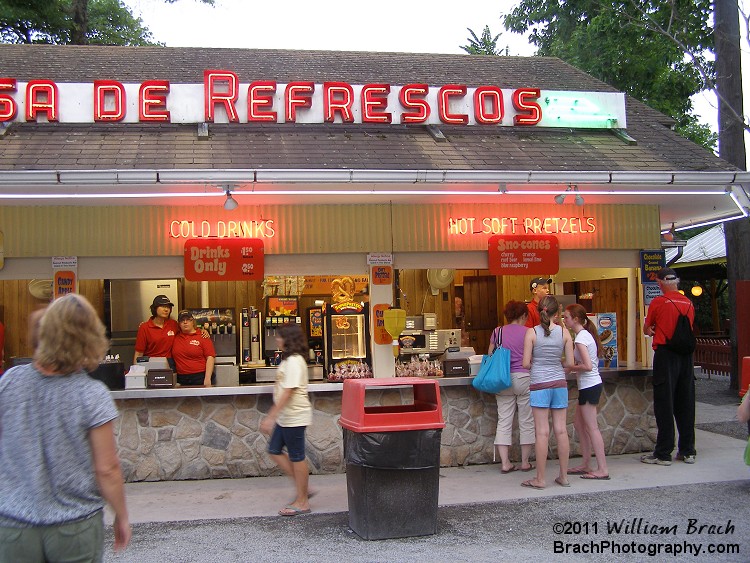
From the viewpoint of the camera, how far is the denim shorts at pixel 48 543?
2943 mm

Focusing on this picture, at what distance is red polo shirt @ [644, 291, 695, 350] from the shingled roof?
1777 millimetres

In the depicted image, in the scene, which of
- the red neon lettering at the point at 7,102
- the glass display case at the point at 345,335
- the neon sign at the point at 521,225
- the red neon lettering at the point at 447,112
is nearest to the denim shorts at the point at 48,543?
the neon sign at the point at 521,225

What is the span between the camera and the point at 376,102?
9883mm

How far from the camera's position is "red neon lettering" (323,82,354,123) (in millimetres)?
9805

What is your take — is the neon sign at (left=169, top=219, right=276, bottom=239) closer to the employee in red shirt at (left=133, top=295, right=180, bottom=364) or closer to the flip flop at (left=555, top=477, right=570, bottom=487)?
the employee in red shirt at (left=133, top=295, right=180, bottom=364)

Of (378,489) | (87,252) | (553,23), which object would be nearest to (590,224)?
(378,489)

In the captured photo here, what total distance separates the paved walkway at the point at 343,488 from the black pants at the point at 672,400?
242 mm

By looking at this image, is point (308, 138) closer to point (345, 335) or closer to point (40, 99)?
point (345, 335)

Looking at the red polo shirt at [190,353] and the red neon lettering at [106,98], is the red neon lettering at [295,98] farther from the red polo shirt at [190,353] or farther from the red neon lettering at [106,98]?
the red polo shirt at [190,353]

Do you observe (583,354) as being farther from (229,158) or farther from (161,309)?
(161,309)

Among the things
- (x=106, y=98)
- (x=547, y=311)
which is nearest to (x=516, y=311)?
(x=547, y=311)

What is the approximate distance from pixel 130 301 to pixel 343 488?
605 centimetres

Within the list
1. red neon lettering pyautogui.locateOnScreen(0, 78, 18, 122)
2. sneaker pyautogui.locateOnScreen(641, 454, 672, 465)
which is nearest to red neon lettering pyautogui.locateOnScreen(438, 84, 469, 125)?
sneaker pyautogui.locateOnScreen(641, 454, 672, 465)

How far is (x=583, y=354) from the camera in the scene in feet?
24.8
